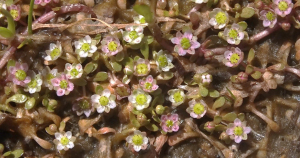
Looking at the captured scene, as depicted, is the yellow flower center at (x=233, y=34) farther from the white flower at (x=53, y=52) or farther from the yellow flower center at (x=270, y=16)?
the white flower at (x=53, y=52)

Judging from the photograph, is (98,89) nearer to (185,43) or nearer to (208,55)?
(185,43)

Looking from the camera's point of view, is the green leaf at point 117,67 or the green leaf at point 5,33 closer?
the green leaf at point 5,33

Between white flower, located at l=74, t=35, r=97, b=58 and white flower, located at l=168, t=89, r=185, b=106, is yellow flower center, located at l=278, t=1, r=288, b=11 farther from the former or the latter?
white flower, located at l=74, t=35, r=97, b=58

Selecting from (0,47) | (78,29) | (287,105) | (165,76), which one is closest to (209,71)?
(165,76)

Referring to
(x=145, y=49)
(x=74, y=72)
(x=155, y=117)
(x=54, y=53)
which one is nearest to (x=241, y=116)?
(x=155, y=117)

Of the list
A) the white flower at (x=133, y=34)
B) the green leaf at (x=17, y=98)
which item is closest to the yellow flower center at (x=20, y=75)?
the green leaf at (x=17, y=98)

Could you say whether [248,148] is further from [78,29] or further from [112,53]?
[78,29]
